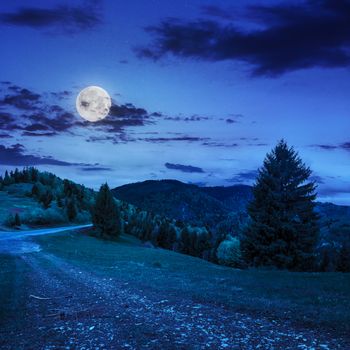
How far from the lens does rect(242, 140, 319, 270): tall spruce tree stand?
1168 inches

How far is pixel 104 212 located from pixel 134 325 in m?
53.8

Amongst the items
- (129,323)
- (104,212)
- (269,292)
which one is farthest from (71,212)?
(129,323)

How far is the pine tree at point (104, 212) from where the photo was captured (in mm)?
63156

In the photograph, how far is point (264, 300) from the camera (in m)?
→ 13.8

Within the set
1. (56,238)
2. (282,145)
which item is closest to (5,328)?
A: (282,145)

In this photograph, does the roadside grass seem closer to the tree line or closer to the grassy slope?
the tree line

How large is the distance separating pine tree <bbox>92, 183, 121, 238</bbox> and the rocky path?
1855 inches

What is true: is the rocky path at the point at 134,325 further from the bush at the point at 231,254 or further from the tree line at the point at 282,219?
the bush at the point at 231,254

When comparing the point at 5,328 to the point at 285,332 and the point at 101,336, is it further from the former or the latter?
the point at 285,332

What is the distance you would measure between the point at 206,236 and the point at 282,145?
109 meters

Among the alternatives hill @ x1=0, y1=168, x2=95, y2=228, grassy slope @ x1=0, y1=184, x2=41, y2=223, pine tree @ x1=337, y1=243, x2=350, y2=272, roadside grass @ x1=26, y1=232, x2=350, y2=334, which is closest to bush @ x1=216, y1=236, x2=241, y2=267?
pine tree @ x1=337, y1=243, x2=350, y2=272

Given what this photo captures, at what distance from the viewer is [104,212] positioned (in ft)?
207

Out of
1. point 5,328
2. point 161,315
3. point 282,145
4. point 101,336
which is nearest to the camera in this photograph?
point 101,336

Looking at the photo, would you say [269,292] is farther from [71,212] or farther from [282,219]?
[71,212]
